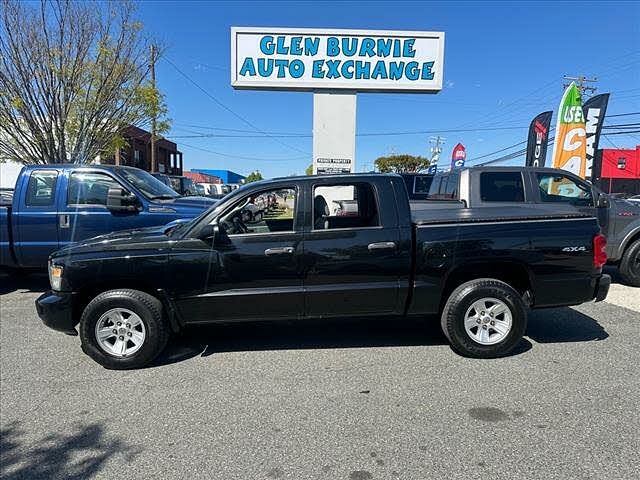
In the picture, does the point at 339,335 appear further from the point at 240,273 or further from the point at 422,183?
the point at 422,183

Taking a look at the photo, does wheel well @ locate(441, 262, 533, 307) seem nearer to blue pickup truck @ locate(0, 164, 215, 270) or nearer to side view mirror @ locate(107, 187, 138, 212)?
blue pickup truck @ locate(0, 164, 215, 270)

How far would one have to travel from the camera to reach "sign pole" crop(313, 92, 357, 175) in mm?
12844

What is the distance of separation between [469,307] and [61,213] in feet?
19.6

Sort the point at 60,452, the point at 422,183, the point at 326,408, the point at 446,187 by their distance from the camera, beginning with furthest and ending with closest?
the point at 422,183 → the point at 446,187 → the point at 326,408 → the point at 60,452

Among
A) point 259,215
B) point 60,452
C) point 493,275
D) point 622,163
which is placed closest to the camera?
point 60,452

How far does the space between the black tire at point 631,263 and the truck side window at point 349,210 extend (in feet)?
17.3

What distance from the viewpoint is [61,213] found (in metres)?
6.42

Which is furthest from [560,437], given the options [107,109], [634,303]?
[107,109]

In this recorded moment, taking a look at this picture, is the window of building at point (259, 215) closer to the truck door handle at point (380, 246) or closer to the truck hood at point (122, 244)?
the truck hood at point (122, 244)

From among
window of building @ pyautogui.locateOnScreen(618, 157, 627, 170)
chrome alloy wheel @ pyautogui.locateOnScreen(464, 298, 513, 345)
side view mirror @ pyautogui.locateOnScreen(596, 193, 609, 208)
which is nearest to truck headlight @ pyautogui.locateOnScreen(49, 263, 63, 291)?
chrome alloy wheel @ pyautogui.locateOnScreen(464, 298, 513, 345)

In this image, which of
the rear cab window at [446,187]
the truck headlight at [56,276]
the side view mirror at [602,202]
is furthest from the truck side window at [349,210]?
the side view mirror at [602,202]

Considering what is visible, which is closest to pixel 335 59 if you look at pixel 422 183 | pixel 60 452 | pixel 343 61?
pixel 343 61

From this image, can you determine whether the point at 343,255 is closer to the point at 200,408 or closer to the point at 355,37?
the point at 200,408

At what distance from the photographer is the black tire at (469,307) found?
13.5 ft
